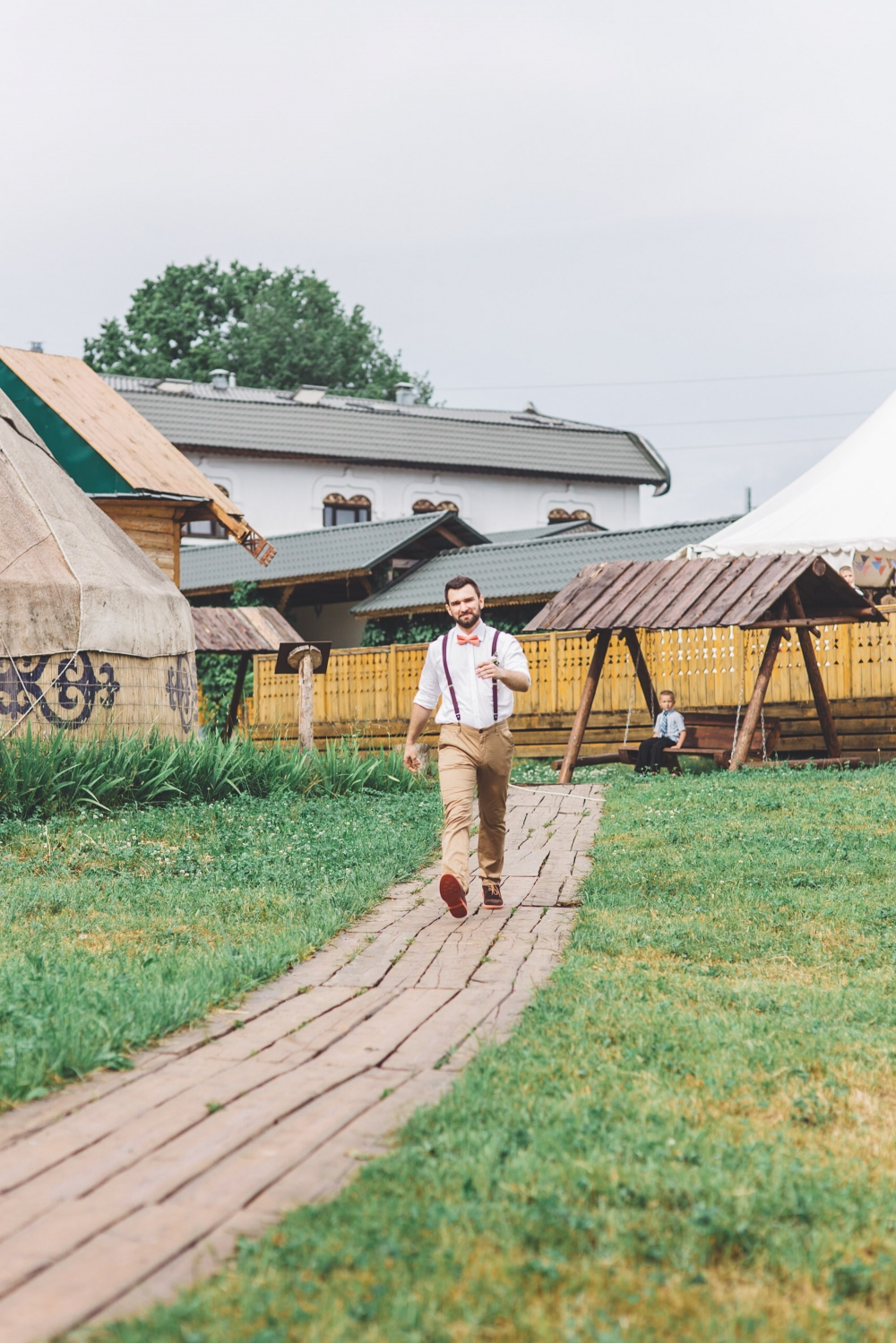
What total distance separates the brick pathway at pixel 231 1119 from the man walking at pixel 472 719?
959mm

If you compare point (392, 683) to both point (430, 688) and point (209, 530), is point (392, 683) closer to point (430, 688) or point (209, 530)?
point (430, 688)

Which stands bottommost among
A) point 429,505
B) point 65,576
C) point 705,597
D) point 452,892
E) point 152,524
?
point 452,892

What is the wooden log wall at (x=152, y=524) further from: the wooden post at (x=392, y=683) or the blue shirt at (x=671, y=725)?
the blue shirt at (x=671, y=725)

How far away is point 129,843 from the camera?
9750mm

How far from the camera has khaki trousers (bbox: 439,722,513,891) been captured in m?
7.54

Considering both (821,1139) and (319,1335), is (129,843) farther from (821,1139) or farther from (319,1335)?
(319,1335)

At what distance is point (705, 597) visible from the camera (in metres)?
14.8

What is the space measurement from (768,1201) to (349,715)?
70.7 ft

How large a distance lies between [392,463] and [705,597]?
27200 mm

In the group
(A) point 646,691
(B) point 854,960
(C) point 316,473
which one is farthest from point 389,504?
(B) point 854,960

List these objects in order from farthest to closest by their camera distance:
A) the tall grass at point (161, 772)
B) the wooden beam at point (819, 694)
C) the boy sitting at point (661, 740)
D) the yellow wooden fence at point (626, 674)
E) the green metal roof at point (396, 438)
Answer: the green metal roof at point (396, 438), the yellow wooden fence at point (626, 674), the boy sitting at point (661, 740), the wooden beam at point (819, 694), the tall grass at point (161, 772)

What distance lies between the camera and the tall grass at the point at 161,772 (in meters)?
11.1

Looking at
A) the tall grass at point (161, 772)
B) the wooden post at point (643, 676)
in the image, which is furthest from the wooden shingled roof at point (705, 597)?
the tall grass at point (161, 772)

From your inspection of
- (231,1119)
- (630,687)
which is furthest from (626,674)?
(231,1119)
